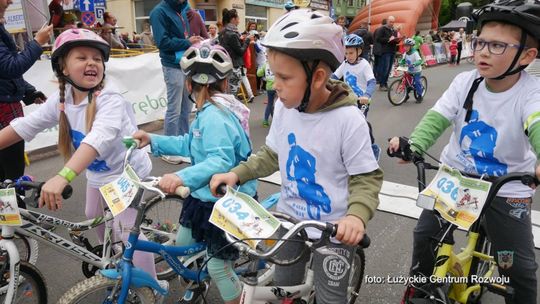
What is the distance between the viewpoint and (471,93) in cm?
235

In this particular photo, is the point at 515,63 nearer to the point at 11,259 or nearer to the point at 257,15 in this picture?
the point at 11,259

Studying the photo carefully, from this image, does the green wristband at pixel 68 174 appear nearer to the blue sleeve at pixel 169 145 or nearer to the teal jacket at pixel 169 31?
the blue sleeve at pixel 169 145

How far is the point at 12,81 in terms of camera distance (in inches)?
145

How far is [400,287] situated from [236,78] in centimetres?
694

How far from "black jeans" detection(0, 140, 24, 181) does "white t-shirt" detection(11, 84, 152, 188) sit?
3.98 ft

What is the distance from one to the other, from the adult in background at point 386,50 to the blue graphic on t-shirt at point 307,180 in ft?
37.9

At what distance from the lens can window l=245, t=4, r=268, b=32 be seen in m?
27.2

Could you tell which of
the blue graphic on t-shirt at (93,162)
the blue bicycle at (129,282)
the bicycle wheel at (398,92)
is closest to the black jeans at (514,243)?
the blue bicycle at (129,282)

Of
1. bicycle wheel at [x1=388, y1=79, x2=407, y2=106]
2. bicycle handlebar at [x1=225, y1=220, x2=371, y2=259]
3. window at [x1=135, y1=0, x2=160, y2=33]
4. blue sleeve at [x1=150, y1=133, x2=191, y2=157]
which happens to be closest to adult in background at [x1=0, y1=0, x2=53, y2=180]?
blue sleeve at [x1=150, y1=133, x2=191, y2=157]

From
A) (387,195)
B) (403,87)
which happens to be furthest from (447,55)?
(387,195)

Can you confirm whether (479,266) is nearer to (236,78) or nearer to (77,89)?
(77,89)

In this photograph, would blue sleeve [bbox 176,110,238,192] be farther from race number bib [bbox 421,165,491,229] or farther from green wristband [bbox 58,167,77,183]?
race number bib [bbox 421,165,491,229]

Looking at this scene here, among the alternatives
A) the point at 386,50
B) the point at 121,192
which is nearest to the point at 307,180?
the point at 121,192

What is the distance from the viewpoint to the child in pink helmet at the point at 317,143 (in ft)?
5.83
